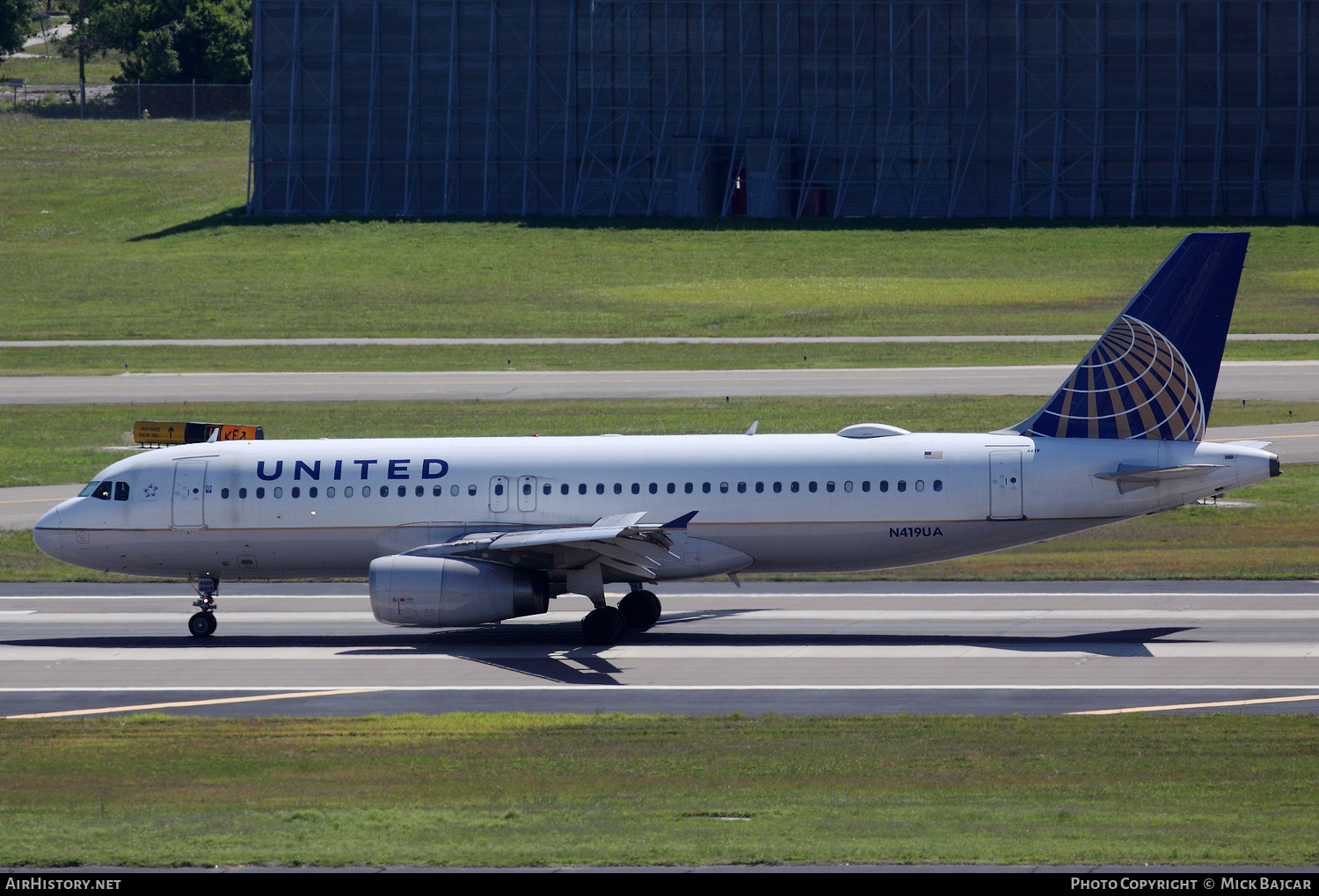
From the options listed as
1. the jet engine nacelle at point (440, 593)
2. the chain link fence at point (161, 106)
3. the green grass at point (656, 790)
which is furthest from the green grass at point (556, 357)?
the chain link fence at point (161, 106)

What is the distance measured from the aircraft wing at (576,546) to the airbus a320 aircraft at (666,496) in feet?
0.19

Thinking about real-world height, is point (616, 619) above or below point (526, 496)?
below

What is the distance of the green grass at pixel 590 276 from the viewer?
75.8 meters

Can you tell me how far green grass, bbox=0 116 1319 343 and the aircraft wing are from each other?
1770 inches

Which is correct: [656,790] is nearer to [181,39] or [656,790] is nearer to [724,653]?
[724,653]

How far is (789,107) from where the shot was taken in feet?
316

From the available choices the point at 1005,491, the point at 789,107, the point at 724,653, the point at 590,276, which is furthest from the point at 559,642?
the point at 789,107

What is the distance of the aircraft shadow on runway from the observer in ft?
88.1

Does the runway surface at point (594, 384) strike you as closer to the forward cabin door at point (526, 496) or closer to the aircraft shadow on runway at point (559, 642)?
the forward cabin door at point (526, 496)

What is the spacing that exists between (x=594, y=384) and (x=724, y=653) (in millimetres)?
32379

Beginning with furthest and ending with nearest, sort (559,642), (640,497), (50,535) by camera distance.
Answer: (50,535), (640,497), (559,642)

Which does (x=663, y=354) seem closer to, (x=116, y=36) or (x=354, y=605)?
(x=354, y=605)

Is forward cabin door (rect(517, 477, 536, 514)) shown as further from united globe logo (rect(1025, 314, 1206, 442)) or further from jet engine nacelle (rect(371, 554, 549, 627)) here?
united globe logo (rect(1025, 314, 1206, 442))

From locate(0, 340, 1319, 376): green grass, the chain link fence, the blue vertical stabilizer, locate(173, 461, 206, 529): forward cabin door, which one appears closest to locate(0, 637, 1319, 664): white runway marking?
Result: locate(173, 461, 206, 529): forward cabin door
